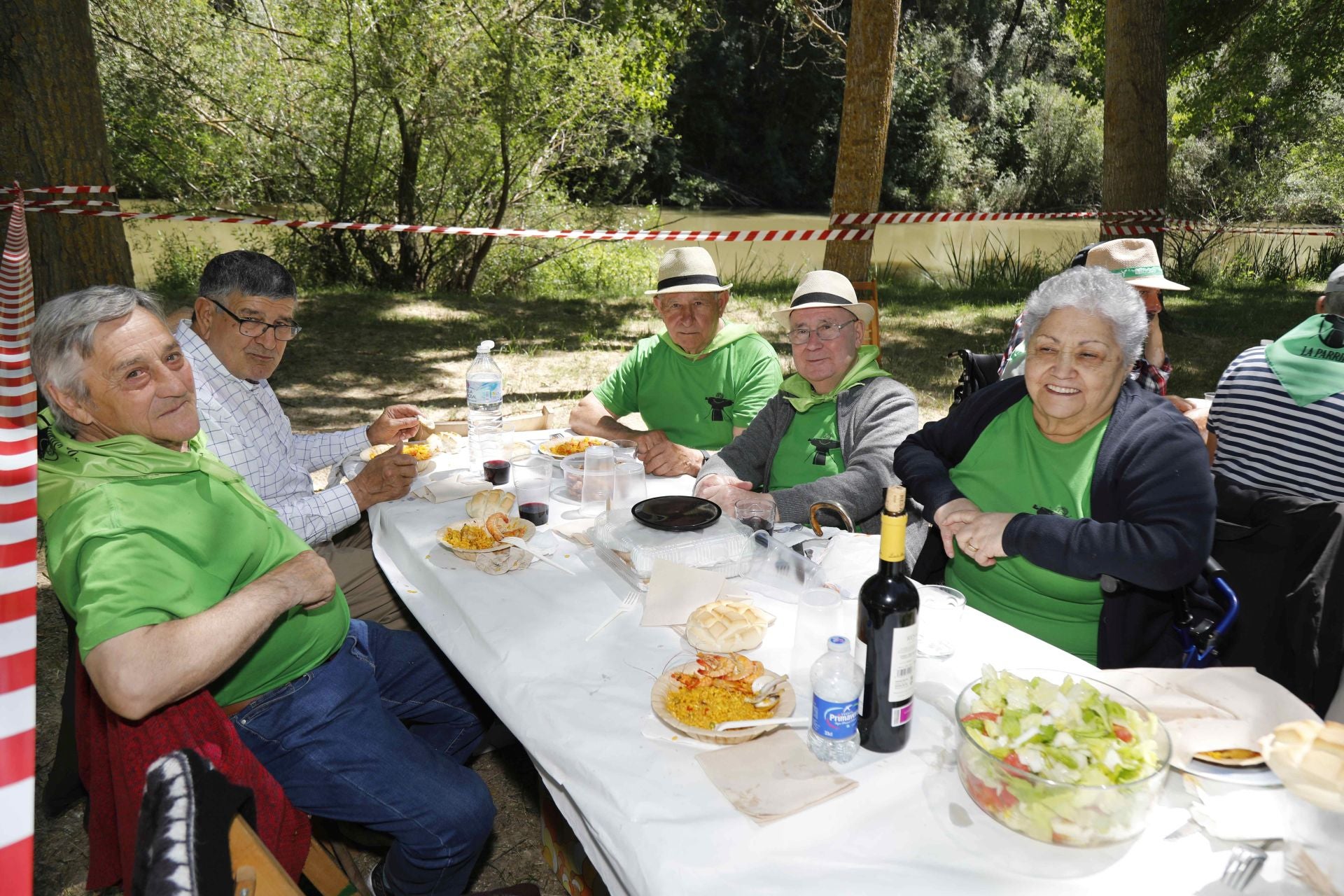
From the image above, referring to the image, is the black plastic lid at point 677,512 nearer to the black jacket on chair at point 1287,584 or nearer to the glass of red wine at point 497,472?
the glass of red wine at point 497,472

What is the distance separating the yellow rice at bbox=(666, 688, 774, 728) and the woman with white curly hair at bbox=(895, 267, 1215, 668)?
3.09 ft

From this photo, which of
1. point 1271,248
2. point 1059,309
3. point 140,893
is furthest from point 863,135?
point 1271,248

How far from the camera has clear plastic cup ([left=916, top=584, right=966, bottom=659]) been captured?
175 cm

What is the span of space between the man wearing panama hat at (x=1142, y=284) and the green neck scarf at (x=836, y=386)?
2.59 ft

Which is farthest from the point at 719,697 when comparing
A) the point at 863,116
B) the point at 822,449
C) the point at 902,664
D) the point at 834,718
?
the point at 863,116

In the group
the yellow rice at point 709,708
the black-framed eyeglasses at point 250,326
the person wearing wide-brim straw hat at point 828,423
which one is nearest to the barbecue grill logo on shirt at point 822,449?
the person wearing wide-brim straw hat at point 828,423

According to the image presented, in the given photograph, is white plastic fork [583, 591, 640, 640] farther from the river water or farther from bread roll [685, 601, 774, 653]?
the river water

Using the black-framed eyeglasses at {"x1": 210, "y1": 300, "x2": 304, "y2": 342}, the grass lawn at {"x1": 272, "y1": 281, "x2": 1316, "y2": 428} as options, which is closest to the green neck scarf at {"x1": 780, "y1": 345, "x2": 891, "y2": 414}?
the black-framed eyeglasses at {"x1": 210, "y1": 300, "x2": 304, "y2": 342}

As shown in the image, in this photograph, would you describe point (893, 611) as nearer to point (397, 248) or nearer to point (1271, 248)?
point (397, 248)

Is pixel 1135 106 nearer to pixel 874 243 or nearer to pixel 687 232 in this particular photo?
pixel 687 232

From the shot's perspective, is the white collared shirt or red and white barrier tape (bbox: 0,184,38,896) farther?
the white collared shirt

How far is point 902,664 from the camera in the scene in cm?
135

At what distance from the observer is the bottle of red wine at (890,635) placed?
4.34 ft

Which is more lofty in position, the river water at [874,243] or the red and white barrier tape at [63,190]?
the red and white barrier tape at [63,190]
